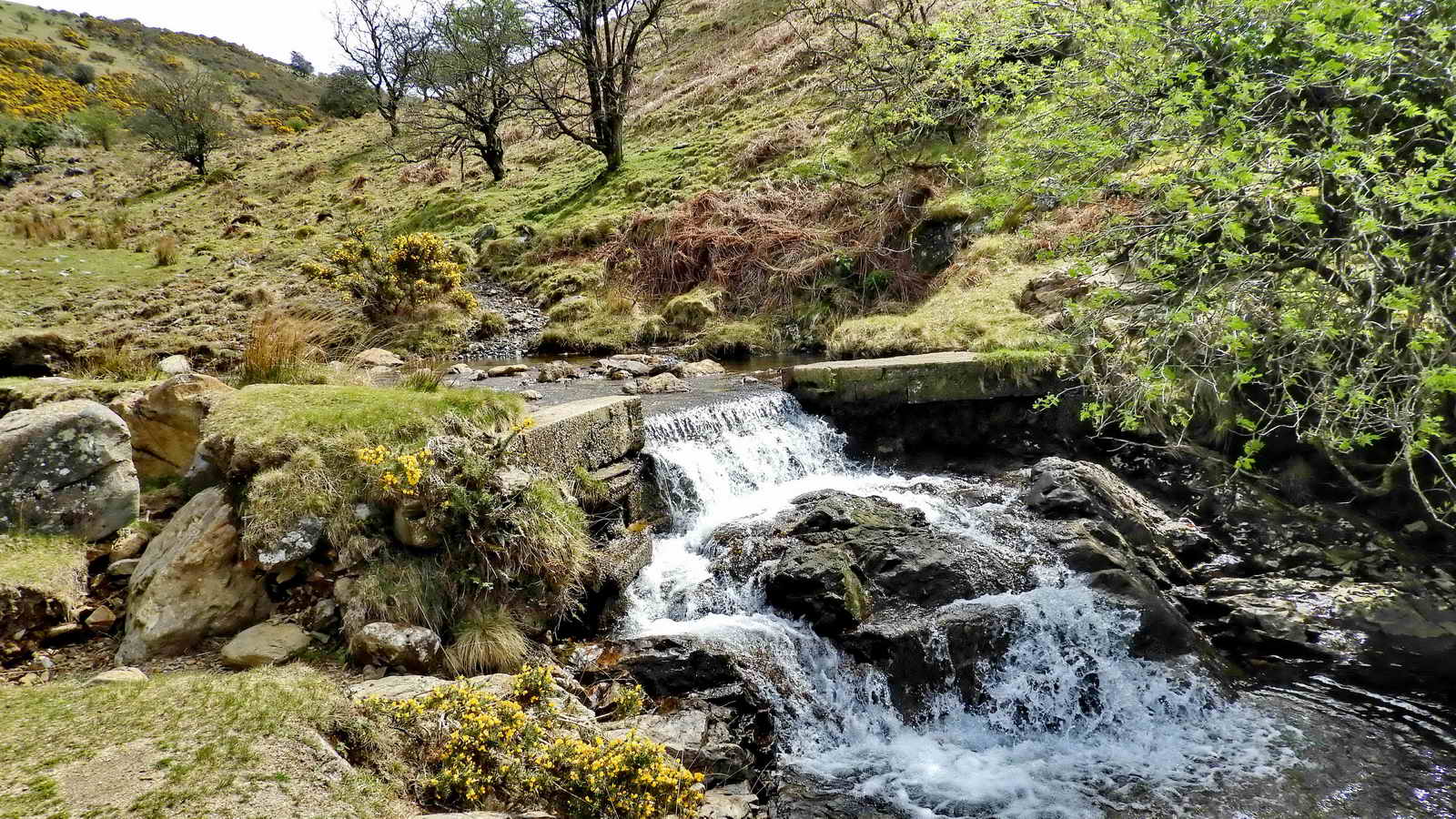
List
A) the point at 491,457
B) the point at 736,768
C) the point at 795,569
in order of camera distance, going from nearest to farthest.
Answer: the point at 736,768 < the point at 491,457 < the point at 795,569

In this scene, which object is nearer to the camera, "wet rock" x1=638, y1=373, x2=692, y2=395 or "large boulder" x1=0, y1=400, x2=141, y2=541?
"large boulder" x1=0, y1=400, x2=141, y2=541

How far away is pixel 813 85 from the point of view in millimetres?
20625

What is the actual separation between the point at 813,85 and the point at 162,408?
781 inches

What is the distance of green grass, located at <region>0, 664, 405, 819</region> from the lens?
7.16 feet

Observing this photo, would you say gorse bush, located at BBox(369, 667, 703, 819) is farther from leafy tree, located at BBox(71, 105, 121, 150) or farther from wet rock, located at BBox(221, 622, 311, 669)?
leafy tree, located at BBox(71, 105, 121, 150)

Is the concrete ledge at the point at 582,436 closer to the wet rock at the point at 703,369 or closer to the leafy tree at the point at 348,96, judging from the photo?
the wet rock at the point at 703,369

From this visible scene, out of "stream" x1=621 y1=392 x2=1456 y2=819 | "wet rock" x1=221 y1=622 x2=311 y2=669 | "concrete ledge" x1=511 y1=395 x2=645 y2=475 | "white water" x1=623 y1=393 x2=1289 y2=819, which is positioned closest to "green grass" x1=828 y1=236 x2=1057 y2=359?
"white water" x1=623 y1=393 x2=1289 y2=819

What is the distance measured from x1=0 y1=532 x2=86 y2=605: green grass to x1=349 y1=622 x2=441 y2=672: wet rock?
1.78 m

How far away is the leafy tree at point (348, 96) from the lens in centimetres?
3950

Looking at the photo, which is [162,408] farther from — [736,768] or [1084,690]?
[1084,690]

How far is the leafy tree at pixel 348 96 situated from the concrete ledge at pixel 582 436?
1614 inches

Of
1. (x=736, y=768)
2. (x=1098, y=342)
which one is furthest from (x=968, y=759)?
(x=1098, y=342)

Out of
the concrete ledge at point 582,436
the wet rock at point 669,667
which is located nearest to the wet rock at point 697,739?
the wet rock at point 669,667

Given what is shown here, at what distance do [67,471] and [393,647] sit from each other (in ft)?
8.37
